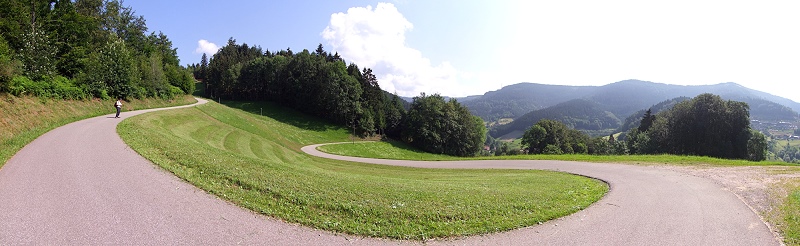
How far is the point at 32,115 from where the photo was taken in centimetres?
1995

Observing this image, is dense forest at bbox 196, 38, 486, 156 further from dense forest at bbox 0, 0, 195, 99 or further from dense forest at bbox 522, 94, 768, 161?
dense forest at bbox 522, 94, 768, 161

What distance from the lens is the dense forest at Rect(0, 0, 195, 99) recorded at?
80.1 ft

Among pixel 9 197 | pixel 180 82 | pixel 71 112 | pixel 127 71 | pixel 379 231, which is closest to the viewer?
pixel 379 231

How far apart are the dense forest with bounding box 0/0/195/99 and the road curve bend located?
98.0 feet

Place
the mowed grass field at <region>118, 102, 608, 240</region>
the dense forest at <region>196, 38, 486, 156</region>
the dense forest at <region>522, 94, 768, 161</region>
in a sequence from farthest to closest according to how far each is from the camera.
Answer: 1. the dense forest at <region>196, 38, 486, 156</region>
2. the dense forest at <region>522, 94, 768, 161</region>
3. the mowed grass field at <region>118, 102, 608, 240</region>

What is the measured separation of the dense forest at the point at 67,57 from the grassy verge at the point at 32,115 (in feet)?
2.75

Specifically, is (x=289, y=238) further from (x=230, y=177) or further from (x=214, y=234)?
(x=230, y=177)

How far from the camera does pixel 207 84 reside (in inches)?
4023

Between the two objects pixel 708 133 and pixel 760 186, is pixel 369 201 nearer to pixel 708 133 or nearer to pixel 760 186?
pixel 760 186

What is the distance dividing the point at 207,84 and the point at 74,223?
11080 centimetres

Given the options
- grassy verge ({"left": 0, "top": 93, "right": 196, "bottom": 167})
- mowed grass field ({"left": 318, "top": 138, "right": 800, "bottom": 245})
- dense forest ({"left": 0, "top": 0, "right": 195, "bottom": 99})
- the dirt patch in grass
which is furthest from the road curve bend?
dense forest ({"left": 0, "top": 0, "right": 195, "bottom": 99})

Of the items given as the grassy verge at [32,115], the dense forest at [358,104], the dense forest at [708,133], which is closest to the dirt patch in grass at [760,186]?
the grassy verge at [32,115]

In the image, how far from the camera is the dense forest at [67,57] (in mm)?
24422

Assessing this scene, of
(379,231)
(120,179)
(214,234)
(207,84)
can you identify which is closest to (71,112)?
(120,179)
